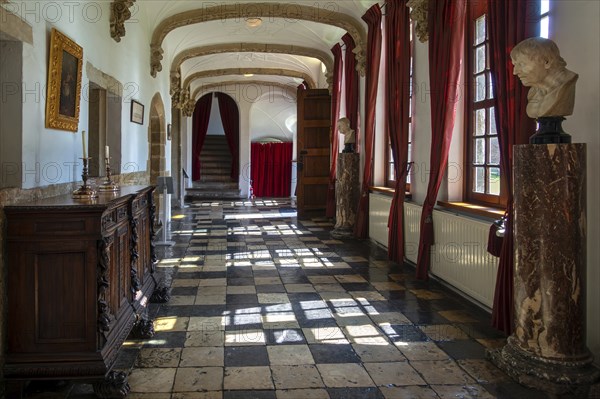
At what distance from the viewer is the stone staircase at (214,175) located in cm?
1808

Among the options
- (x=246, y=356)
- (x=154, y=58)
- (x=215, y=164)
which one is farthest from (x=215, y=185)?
(x=246, y=356)

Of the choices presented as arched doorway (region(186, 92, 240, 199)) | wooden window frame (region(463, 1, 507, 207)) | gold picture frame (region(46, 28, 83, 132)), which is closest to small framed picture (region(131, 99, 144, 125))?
gold picture frame (region(46, 28, 83, 132))

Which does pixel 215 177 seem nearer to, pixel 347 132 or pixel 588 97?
pixel 347 132

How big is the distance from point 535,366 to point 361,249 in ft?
15.6

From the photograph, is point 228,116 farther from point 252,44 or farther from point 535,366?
point 535,366

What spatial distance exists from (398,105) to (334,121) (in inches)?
165

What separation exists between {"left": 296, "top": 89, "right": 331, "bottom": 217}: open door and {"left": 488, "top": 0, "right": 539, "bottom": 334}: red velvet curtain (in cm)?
725

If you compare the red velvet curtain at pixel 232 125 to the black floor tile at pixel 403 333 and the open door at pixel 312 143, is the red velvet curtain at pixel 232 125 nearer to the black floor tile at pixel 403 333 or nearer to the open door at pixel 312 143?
the open door at pixel 312 143

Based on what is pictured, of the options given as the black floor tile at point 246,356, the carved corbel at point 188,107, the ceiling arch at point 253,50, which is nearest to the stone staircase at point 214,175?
the carved corbel at point 188,107

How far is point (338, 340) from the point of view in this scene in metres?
3.94

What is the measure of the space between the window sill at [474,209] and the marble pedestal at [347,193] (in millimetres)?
3378

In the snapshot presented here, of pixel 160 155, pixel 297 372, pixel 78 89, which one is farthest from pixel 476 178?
pixel 160 155

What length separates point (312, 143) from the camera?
37.4 feet

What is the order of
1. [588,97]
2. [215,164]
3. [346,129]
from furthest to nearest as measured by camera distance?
[215,164] < [346,129] < [588,97]
